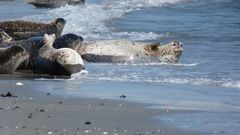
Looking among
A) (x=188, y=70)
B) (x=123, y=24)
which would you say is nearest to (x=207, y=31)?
(x=123, y=24)

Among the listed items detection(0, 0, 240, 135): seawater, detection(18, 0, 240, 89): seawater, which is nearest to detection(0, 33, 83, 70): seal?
detection(0, 0, 240, 135): seawater

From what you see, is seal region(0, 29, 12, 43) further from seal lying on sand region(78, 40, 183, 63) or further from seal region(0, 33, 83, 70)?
seal lying on sand region(78, 40, 183, 63)

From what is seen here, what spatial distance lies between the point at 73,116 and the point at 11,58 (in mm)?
4400

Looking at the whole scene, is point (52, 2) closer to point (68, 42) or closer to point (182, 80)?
point (68, 42)

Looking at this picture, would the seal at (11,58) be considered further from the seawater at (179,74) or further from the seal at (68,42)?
the seal at (68,42)

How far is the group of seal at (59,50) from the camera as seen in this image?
11539 millimetres

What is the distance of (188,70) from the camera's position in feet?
40.8

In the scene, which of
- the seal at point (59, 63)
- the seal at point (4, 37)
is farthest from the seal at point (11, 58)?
the seal at point (4, 37)

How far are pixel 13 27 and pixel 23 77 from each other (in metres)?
3.90

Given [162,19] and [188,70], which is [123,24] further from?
[188,70]

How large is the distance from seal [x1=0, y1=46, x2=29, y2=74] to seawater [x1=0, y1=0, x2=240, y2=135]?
0.85m

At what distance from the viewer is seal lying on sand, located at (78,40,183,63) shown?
543 inches

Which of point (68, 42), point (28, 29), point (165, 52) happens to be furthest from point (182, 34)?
point (68, 42)

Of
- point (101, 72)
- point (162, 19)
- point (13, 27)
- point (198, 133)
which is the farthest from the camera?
point (162, 19)
